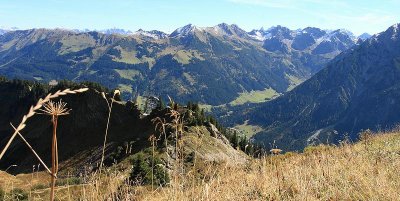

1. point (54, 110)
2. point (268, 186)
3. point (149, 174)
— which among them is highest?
point (54, 110)

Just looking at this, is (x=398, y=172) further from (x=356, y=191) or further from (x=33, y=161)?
(x=33, y=161)

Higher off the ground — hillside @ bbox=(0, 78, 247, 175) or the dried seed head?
the dried seed head

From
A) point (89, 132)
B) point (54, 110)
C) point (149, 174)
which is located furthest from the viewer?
point (89, 132)

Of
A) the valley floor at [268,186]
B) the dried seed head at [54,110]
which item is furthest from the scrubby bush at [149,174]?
the dried seed head at [54,110]

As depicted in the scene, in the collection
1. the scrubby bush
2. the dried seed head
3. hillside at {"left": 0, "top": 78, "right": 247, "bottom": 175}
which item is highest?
the dried seed head

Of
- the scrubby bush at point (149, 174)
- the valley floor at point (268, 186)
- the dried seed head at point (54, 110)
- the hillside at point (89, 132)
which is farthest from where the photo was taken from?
the hillside at point (89, 132)

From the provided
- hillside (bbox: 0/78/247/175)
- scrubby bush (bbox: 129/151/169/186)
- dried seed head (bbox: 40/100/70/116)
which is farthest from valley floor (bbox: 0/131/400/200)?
hillside (bbox: 0/78/247/175)

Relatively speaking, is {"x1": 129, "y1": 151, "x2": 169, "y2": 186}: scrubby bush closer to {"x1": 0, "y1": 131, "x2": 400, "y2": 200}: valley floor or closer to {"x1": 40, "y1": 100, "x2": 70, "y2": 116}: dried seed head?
{"x1": 0, "y1": 131, "x2": 400, "y2": 200}: valley floor

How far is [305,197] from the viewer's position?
217 inches

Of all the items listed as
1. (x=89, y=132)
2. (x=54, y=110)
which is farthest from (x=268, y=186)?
(x=89, y=132)

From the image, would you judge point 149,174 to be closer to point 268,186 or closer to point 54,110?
point 268,186

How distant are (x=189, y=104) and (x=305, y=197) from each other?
102502mm

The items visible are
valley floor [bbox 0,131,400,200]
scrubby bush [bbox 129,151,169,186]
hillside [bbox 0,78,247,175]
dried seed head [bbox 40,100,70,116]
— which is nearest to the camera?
dried seed head [bbox 40,100,70,116]

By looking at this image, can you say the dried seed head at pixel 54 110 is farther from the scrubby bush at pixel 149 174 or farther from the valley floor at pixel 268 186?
the scrubby bush at pixel 149 174
